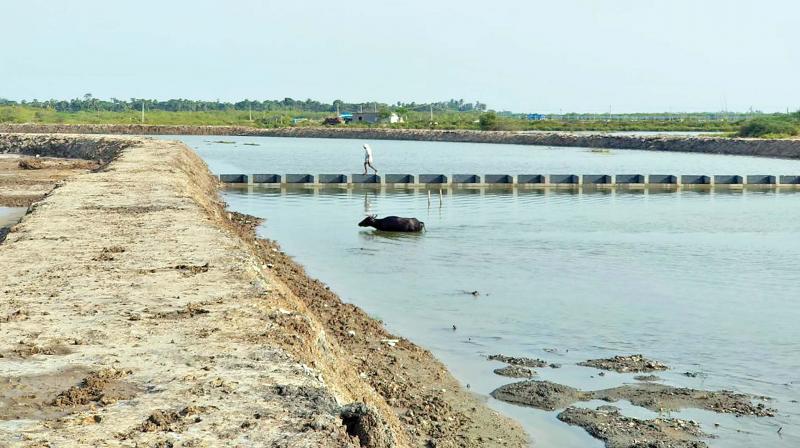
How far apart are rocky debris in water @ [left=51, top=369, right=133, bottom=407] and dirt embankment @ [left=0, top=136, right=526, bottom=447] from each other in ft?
0.05

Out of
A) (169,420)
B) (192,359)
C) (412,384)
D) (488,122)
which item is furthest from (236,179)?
(488,122)

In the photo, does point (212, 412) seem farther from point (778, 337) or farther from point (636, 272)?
point (636, 272)

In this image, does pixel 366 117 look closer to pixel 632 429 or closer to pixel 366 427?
pixel 632 429

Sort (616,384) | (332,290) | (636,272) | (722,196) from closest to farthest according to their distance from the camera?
(616,384) → (332,290) → (636,272) → (722,196)

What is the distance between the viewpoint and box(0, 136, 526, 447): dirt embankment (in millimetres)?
7152

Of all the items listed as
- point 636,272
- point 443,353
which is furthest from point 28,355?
point 636,272

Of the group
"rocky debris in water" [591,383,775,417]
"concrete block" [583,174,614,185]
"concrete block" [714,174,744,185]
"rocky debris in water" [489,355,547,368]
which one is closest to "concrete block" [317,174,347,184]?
"concrete block" [583,174,614,185]

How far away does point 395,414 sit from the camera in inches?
385

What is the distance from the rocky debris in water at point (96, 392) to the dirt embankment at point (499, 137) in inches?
2755

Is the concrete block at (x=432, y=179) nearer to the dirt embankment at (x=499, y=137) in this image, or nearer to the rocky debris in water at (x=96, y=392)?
the rocky debris in water at (x=96, y=392)

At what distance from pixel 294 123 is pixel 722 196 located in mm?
122277

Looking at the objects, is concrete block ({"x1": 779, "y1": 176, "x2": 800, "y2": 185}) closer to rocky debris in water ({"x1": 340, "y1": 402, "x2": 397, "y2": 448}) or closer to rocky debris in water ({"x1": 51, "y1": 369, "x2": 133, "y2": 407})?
rocky debris in water ({"x1": 340, "y1": 402, "x2": 397, "y2": 448})

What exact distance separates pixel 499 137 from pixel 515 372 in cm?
10292

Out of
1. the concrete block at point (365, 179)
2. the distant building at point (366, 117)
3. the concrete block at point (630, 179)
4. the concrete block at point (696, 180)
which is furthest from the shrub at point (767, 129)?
the distant building at point (366, 117)
